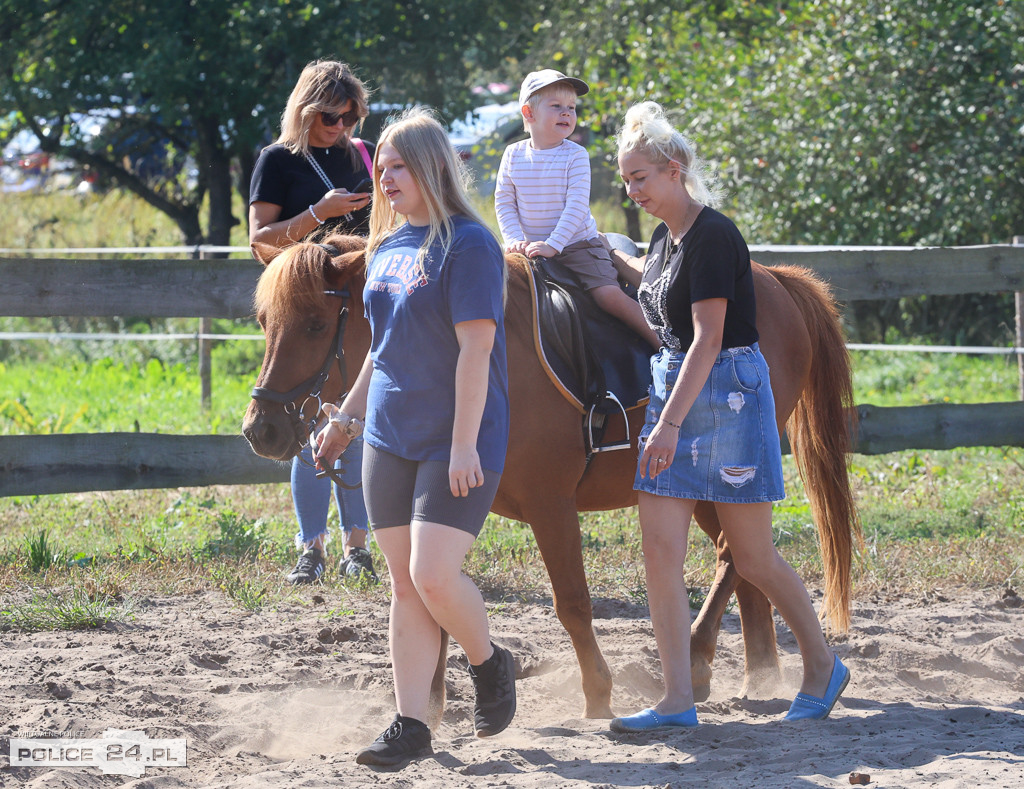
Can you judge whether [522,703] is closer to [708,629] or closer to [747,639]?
[708,629]

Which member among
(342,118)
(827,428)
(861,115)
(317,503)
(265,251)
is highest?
(861,115)

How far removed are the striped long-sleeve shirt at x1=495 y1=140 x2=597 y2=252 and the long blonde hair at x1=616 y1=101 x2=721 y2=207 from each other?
24.1 inches

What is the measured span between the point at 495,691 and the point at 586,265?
5.23 ft

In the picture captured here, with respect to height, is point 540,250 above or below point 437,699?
above

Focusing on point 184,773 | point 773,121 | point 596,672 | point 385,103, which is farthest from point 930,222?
point 184,773

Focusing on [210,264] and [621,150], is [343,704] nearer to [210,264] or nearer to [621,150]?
[621,150]

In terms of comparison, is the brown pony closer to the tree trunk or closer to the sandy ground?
the sandy ground

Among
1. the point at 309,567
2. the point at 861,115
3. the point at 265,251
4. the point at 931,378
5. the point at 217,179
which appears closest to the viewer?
the point at 265,251

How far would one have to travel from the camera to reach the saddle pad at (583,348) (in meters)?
3.58

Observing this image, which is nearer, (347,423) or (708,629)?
(347,423)

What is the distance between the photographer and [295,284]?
11.3 feet

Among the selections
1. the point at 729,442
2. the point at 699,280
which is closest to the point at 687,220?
the point at 699,280

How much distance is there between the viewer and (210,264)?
575cm

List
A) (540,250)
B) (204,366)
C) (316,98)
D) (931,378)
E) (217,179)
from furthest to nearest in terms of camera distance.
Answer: (217,179), (931,378), (204,366), (316,98), (540,250)
